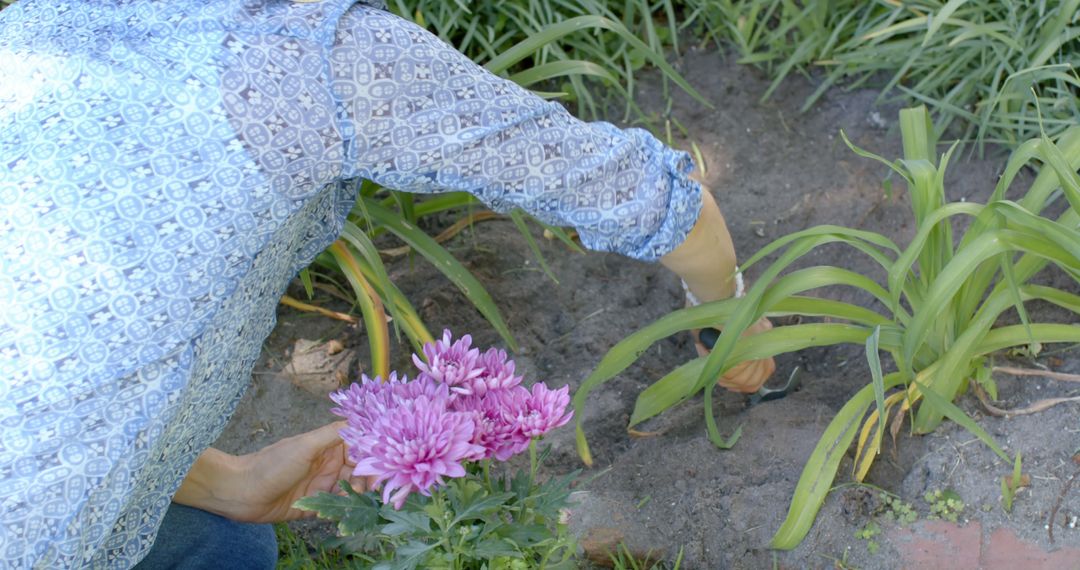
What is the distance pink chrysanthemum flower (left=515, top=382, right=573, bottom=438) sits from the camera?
1319mm

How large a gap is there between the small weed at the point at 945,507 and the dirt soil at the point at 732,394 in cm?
2

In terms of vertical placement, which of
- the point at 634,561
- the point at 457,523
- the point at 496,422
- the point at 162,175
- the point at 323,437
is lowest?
the point at 634,561

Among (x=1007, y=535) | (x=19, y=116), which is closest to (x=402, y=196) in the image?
(x=19, y=116)

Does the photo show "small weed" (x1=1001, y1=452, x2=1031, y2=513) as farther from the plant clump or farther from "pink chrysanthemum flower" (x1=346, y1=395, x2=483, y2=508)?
"pink chrysanthemum flower" (x1=346, y1=395, x2=483, y2=508)

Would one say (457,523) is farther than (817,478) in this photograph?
No

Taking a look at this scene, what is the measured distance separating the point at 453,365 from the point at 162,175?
39 centimetres

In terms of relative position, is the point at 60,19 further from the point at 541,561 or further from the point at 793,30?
the point at 793,30

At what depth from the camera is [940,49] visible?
2.47m

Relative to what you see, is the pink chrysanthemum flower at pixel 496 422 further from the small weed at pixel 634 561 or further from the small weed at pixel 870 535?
the small weed at pixel 870 535

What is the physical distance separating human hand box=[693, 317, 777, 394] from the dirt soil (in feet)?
0.15

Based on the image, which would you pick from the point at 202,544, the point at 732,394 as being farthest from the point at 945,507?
the point at 202,544

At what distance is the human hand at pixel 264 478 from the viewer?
1629 mm

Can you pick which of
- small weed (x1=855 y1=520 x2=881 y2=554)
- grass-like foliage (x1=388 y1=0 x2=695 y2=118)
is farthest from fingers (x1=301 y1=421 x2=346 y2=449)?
grass-like foliage (x1=388 y1=0 x2=695 y2=118)

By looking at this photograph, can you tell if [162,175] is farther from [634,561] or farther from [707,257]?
[634,561]
